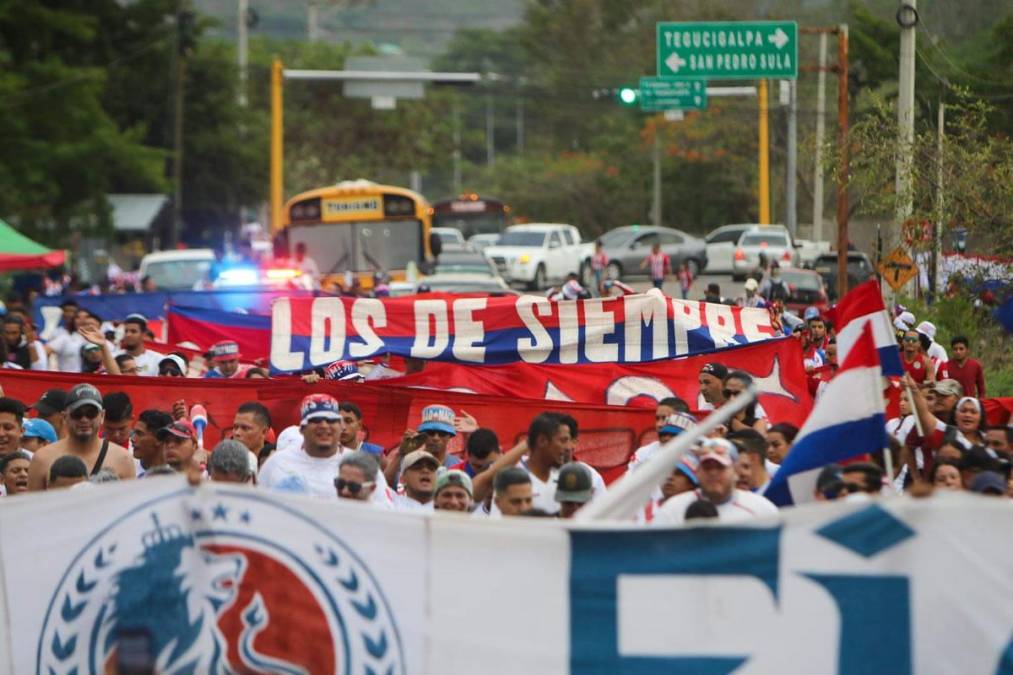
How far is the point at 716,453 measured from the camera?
7059 mm

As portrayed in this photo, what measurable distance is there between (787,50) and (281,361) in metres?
14.8

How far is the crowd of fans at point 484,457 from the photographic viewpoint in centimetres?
725

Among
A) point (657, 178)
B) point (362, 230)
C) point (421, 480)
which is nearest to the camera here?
point (421, 480)

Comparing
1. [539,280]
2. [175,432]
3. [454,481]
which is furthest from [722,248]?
[454,481]

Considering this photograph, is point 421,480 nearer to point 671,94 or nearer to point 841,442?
point 841,442

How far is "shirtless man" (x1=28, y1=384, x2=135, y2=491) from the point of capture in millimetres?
9312

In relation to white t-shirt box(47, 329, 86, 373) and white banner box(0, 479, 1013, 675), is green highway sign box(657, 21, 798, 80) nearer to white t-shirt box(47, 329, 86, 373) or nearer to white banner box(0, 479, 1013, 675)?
white t-shirt box(47, 329, 86, 373)

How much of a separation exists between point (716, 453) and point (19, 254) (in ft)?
61.8

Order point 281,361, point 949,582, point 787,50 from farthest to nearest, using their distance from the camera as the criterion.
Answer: point 787,50 < point 281,361 < point 949,582

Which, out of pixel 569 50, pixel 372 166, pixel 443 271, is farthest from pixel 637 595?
pixel 569 50

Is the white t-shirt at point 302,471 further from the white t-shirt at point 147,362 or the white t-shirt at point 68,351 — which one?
the white t-shirt at point 68,351

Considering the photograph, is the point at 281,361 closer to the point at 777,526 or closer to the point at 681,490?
the point at 681,490

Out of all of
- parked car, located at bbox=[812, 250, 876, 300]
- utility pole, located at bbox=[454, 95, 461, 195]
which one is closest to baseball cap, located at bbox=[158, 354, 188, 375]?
parked car, located at bbox=[812, 250, 876, 300]

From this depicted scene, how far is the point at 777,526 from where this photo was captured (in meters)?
5.58
